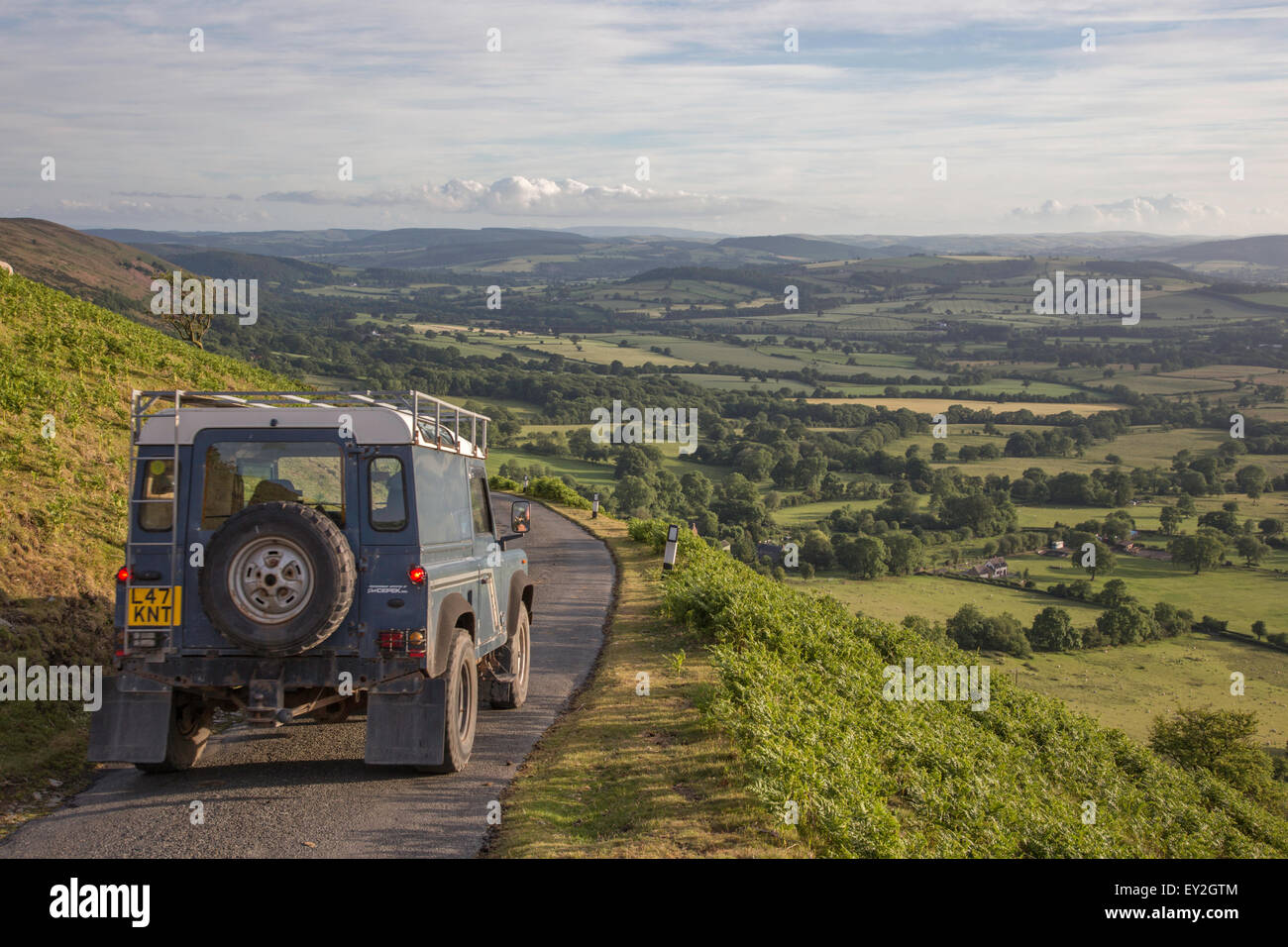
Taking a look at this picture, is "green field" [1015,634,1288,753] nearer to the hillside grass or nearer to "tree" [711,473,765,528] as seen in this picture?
the hillside grass

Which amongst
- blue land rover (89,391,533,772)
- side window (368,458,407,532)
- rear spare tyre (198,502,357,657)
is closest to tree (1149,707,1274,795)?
blue land rover (89,391,533,772)

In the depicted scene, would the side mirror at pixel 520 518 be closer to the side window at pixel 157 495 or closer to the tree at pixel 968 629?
the side window at pixel 157 495

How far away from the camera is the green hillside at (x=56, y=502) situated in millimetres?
9062

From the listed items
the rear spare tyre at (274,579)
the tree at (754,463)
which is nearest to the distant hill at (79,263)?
the tree at (754,463)

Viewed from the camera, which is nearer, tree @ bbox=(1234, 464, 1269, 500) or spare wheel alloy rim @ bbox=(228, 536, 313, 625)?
spare wheel alloy rim @ bbox=(228, 536, 313, 625)

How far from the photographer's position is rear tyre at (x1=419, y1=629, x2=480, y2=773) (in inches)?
324

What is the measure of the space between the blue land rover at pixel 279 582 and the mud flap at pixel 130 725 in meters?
0.01

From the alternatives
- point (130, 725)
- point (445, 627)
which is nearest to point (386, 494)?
point (445, 627)

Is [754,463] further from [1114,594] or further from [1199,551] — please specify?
[1114,594]

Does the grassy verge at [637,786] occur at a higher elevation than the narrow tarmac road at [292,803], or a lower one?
lower

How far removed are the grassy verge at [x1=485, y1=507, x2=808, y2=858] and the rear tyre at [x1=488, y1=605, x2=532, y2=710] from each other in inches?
26.2

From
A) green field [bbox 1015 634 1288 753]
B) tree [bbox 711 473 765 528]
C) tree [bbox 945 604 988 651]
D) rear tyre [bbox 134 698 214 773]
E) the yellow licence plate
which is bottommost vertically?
green field [bbox 1015 634 1288 753]
